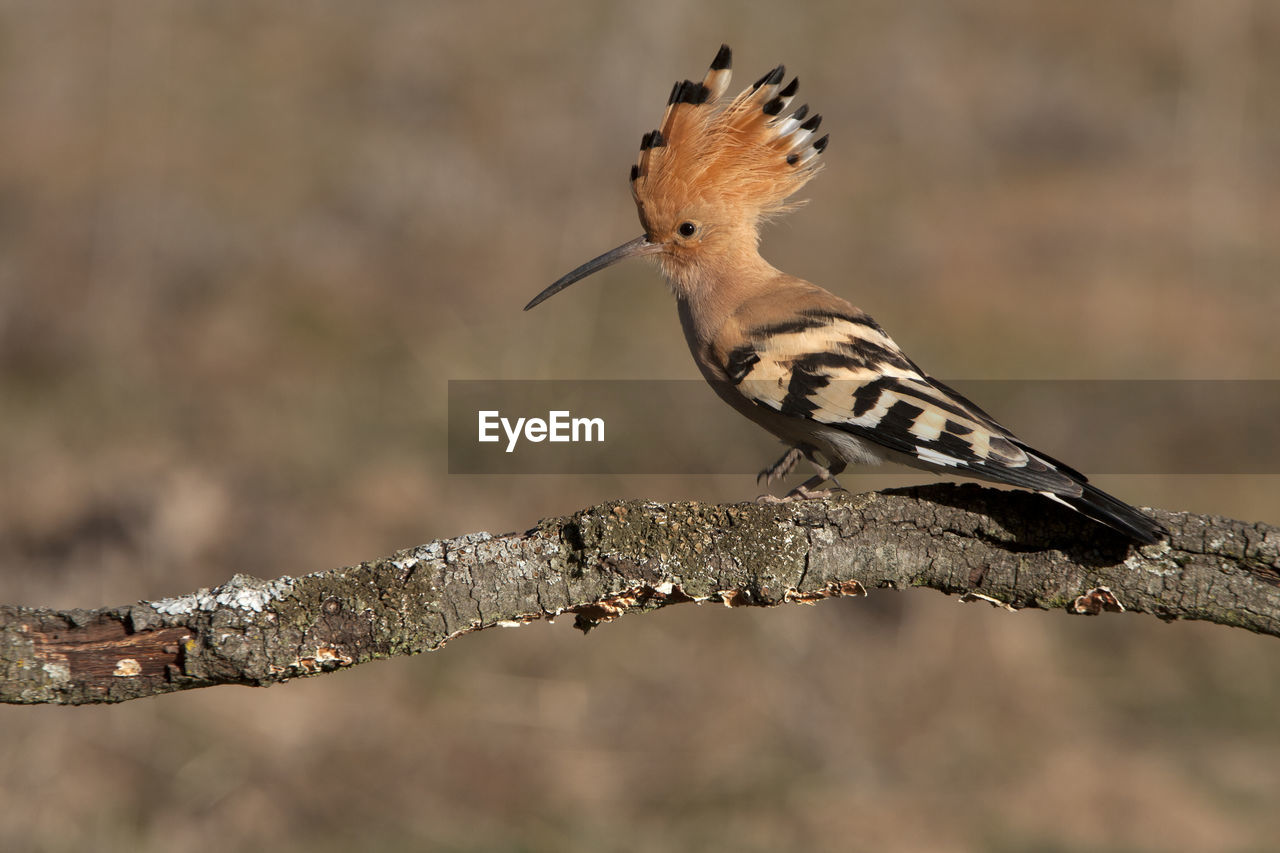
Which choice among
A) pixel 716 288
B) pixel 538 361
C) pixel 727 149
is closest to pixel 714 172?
pixel 727 149

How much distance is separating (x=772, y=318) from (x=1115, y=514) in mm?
1212

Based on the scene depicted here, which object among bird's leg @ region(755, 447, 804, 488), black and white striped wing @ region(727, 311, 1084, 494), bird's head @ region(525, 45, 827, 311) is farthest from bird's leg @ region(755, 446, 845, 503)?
bird's head @ region(525, 45, 827, 311)

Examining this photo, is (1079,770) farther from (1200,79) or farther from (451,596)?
(1200,79)

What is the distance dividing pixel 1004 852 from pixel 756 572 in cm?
375

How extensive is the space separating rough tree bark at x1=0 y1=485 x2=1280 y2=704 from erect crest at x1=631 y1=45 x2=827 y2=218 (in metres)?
1.25

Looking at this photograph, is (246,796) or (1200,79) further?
(1200,79)

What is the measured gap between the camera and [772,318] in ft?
10.8

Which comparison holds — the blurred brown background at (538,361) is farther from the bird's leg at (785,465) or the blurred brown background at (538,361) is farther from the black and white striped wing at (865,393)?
the black and white striped wing at (865,393)

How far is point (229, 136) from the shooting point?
1043 centimetres

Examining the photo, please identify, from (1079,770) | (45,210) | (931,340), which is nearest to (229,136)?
(45,210)

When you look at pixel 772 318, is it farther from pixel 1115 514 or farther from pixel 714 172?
pixel 1115 514

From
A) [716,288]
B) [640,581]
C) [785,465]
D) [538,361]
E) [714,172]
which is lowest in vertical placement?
[640,581]

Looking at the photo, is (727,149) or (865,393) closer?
(865,393)

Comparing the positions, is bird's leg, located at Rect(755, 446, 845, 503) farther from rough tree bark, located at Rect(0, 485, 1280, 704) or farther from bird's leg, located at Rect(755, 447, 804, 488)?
rough tree bark, located at Rect(0, 485, 1280, 704)
